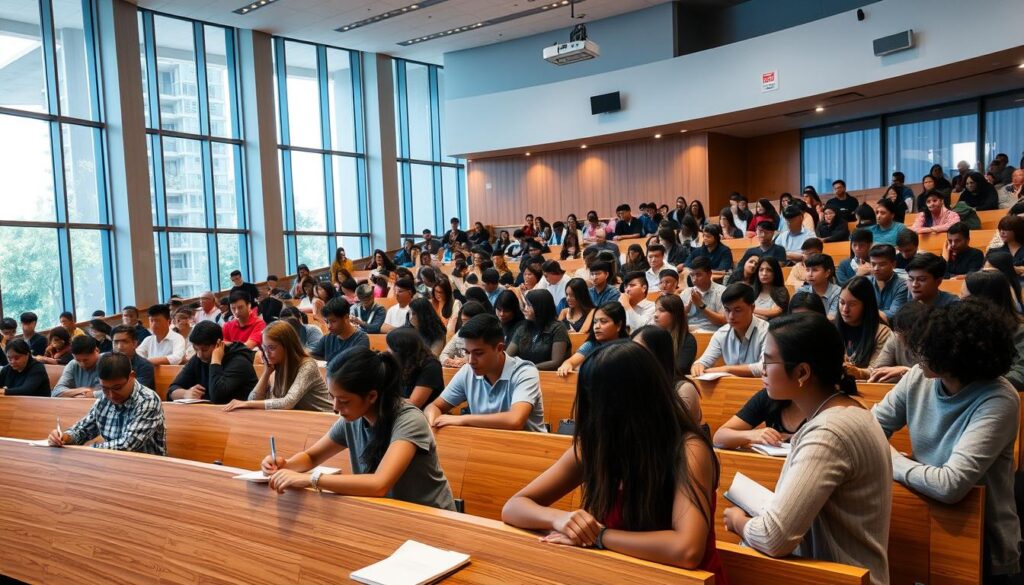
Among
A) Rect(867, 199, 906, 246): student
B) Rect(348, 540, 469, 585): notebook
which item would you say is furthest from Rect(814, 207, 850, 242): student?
Rect(348, 540, 469, 585): notebook

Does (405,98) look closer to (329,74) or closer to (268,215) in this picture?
(329,74)

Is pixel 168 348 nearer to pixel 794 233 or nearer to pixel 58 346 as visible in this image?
pixel 58 346

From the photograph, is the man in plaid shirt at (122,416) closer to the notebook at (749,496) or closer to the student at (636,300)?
the notebook at (749,496)

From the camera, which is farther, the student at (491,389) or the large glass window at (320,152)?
the large glass window at (320,152)

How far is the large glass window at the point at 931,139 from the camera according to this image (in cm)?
1283

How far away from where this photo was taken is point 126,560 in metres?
2.74

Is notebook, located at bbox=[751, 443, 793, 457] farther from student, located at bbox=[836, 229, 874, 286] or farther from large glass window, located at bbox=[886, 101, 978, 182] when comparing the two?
large glass window, located at bbox=[886, 101, 978, 182]

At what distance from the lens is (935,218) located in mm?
7945

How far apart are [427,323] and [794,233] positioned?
5026 mm

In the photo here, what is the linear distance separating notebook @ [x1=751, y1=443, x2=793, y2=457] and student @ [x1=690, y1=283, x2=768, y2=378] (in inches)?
55.1

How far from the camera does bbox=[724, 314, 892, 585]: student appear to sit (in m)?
1.73

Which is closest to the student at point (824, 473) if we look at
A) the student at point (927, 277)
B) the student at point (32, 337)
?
the student at point (927, 277)

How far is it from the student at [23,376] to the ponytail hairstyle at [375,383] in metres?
4.45

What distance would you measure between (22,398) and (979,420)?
5320 mm
